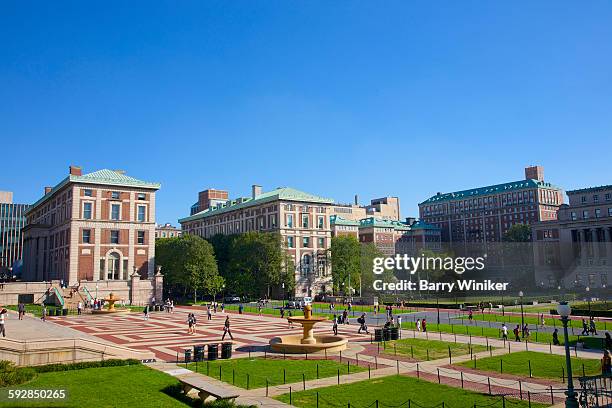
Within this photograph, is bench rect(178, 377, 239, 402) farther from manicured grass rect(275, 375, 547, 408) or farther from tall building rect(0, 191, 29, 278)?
tall building rect(0, 191, 29, 278)

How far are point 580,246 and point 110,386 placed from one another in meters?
117

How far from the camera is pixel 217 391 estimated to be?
19.4 meters

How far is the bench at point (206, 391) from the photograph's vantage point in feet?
61.3

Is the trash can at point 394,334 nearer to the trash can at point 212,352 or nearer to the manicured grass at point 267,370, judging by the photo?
the manicured grass at point 267,370

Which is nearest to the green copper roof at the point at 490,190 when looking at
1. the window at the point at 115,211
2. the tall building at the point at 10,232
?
the window at the point at 115,211

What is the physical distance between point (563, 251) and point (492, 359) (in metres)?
97.5

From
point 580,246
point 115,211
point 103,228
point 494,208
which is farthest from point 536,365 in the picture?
point 494,208

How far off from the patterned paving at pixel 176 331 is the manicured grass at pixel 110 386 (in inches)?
206

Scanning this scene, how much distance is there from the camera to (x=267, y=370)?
2614 cm

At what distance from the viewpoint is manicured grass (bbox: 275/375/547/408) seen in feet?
63.8

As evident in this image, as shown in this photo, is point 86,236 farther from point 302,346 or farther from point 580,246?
point 580,246

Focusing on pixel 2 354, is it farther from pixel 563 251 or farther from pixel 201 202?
pixel 201 202

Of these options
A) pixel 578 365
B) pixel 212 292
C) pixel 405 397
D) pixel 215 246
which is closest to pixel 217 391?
pixel 405 397

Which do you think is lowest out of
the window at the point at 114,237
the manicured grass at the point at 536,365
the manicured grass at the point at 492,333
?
the manicured grass at the point at 492,333
